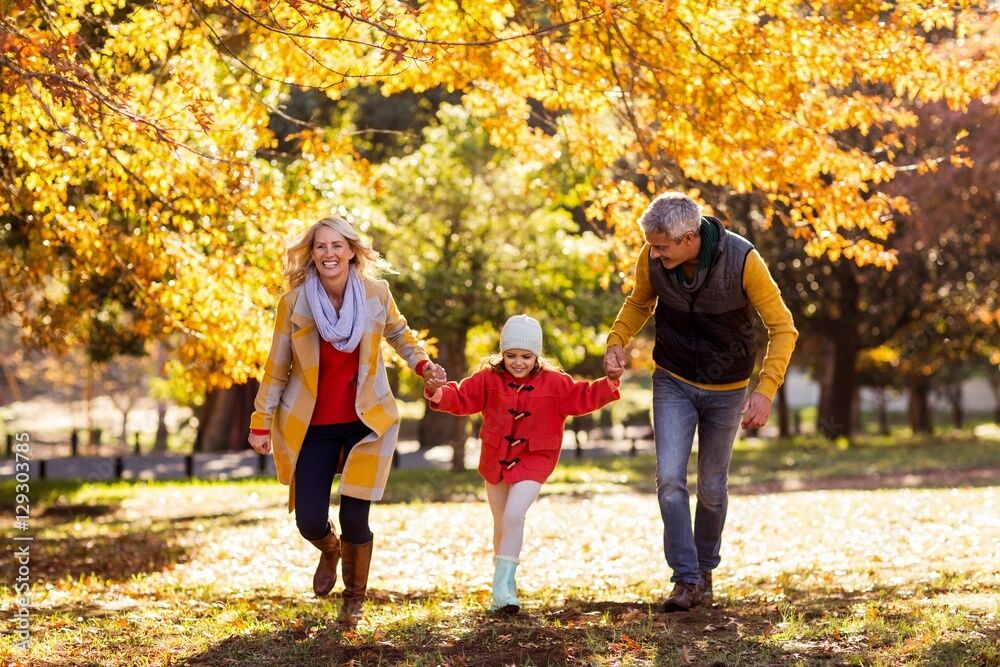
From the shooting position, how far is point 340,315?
6.18m

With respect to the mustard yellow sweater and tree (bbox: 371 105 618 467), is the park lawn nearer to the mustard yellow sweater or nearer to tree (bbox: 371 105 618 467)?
the mustard yellow sweater

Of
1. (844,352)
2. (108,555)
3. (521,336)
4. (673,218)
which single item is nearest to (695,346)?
(673,218)

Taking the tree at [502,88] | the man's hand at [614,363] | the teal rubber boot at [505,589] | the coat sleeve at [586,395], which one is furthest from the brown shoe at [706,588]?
the tree at [502,88]

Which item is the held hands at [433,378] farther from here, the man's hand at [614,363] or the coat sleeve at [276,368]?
the man's hand at [614,363]

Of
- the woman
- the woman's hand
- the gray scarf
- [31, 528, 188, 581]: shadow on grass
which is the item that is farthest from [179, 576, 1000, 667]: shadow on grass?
[31, 528, 188, 581]: shadow on grass

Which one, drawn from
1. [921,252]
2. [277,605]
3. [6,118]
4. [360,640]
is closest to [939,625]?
[360,640]

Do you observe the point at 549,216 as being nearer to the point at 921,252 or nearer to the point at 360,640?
the point at 921,252

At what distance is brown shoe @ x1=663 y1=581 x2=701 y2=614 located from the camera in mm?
6426

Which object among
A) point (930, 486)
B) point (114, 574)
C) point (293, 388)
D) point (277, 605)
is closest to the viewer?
point (293, 388)

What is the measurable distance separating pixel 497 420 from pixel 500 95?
4706mm

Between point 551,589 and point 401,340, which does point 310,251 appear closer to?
point 401,340

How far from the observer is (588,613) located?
257 inches

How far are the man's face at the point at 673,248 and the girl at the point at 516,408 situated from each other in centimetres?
64

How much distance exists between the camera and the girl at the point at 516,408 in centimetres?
642
